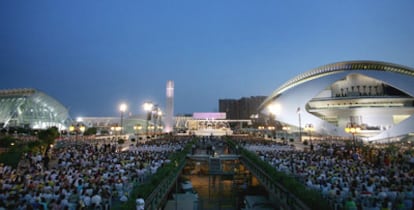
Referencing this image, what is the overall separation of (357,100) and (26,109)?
220 feet

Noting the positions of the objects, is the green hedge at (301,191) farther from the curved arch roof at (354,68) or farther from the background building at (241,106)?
the background building at (241,106)

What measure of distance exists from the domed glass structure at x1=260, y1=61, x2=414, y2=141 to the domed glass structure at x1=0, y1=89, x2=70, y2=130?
52.3 m

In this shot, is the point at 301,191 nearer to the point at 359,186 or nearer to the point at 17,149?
the point at 359,186

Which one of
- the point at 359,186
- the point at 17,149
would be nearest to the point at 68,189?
the point at 359,186

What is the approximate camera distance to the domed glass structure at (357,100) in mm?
40844

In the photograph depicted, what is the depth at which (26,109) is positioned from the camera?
56094mm

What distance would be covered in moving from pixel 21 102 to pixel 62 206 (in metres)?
58.2

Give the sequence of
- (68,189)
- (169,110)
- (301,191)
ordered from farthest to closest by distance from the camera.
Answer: (169,110), (68,189), (301,191)

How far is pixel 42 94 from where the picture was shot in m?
58.8

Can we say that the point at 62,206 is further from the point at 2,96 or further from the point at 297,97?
the point at 2,96

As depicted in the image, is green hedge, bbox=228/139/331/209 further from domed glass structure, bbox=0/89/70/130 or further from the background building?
the background building

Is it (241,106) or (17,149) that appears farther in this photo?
(241,106)

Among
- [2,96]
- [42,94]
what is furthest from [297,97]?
[2,96]

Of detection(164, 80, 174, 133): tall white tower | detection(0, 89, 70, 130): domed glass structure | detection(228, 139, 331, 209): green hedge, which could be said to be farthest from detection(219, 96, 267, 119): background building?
detection(228, 139, 331, 209): green hedge
